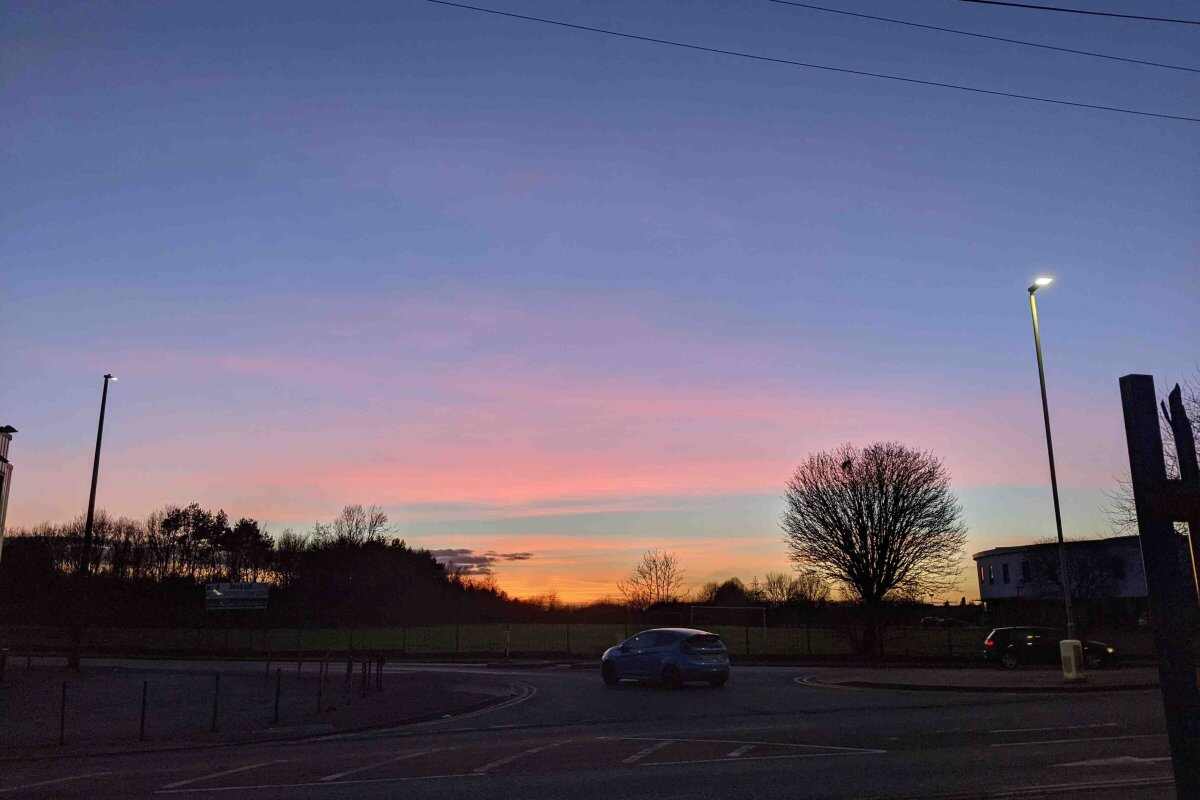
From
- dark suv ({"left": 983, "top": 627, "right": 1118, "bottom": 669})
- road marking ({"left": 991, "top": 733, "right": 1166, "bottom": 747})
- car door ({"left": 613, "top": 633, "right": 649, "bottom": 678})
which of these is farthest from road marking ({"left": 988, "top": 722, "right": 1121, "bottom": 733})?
dark suv ({"left": 983, "top": 627, "right": 1118, "bottom": 669})

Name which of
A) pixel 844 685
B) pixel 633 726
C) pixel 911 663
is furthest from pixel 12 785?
pixel 911 663

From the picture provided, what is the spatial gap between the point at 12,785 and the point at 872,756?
11570 mm

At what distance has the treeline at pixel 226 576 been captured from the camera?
3388 inches

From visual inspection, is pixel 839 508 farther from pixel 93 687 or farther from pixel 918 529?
pixel 93 687

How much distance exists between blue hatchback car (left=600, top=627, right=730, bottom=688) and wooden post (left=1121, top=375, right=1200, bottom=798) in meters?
23.3

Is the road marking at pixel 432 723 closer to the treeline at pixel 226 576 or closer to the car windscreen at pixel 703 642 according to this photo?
the car windscreen at pixel 703 642

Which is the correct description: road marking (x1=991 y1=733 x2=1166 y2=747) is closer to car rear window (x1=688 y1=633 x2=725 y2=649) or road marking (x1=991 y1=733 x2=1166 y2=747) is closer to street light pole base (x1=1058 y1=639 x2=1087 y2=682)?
street light pole base (x1=1058 y1=639 x2=1087 y2=682)

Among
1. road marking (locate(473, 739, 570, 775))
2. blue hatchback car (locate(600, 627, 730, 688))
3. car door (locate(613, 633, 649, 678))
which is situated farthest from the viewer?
car door (locate(613, 633, 649, 678))

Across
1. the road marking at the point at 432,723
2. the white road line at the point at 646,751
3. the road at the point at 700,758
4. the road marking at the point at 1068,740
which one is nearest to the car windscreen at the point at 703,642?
the road marking at the point at 432,723

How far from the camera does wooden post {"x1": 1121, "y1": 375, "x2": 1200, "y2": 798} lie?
161 inches

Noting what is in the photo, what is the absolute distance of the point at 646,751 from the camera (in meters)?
13.9

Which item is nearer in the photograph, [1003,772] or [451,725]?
[1003,772]

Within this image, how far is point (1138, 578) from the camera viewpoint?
7662 cm

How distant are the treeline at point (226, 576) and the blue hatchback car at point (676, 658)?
62512 millimetres
